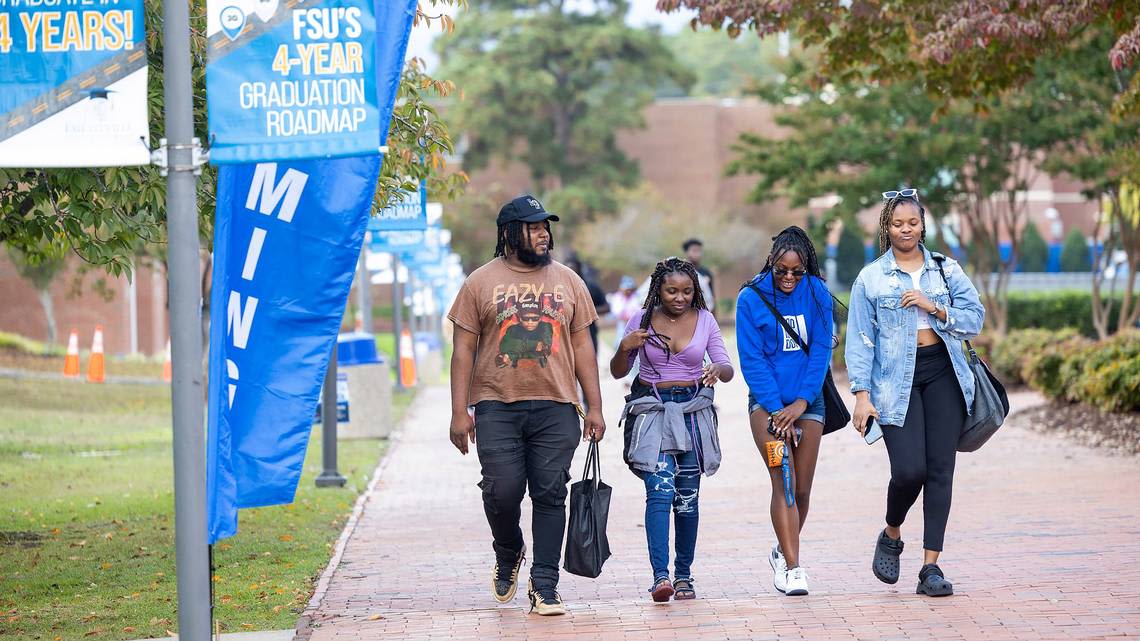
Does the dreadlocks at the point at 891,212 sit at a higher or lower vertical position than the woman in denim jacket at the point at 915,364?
higher

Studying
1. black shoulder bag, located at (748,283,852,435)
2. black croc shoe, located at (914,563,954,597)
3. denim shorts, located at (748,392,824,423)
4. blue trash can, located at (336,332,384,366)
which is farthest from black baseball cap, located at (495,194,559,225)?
blue trash can, located at (336,332,384,366)

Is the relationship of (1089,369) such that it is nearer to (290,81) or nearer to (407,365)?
(290,81)

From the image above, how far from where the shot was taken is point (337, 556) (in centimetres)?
932

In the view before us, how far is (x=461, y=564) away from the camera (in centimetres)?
894

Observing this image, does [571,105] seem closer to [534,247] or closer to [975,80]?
[975,80]

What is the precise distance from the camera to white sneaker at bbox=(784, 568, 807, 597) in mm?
7280

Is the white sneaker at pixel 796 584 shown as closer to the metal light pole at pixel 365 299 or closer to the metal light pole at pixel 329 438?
the metal light pole at pixel 329 438

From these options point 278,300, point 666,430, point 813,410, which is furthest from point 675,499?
point 278,300

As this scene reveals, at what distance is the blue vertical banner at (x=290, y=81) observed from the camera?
16.5ft

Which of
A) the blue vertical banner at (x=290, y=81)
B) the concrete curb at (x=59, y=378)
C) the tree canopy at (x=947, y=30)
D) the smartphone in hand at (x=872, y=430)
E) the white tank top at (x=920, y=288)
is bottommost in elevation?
the concrete curb at (x=59, y=378)

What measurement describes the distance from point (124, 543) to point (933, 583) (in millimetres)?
5468

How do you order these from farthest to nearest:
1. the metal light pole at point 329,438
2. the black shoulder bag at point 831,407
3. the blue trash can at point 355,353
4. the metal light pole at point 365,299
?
the metal light pole at point 365,299 < the blue trash can at point 355,353 < the metal light pole at point 329,438 < the black shoulder bag at point 831,407

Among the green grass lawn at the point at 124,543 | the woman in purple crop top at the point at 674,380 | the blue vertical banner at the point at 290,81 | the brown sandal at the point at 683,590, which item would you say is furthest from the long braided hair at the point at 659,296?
the blue vertical banner at the point at 290,81

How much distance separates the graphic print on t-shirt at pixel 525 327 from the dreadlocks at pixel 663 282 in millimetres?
640
